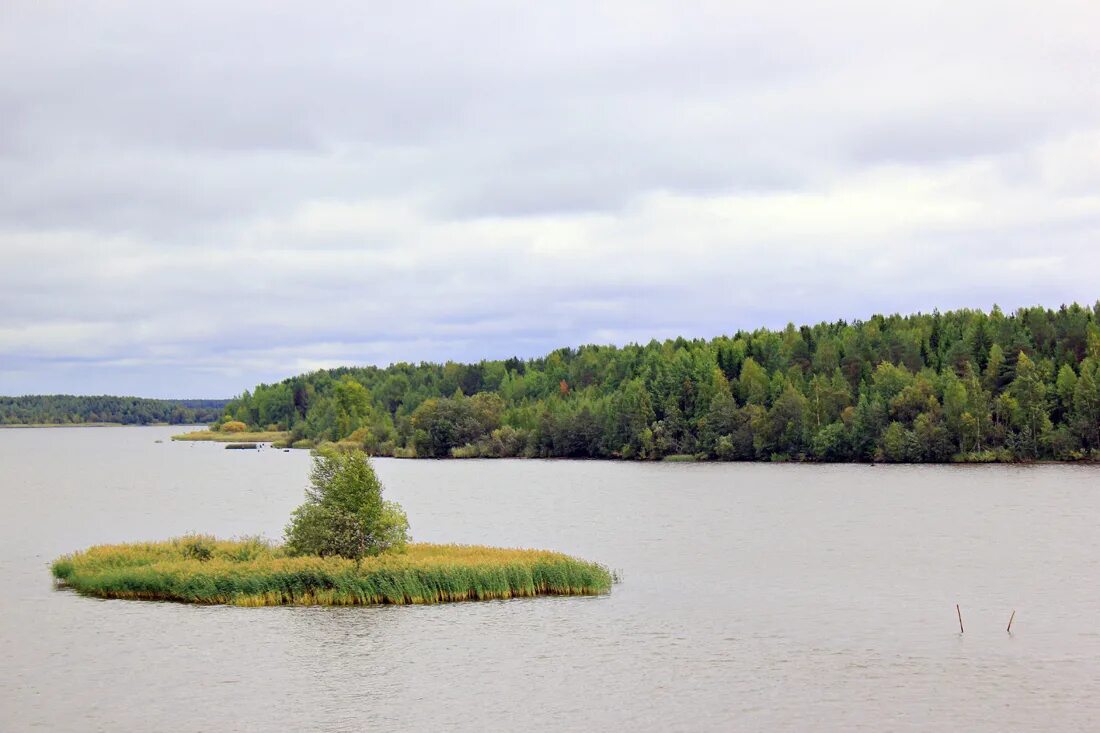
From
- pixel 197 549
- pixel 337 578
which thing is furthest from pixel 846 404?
pixel 337 578

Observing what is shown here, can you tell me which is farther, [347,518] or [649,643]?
[347,518]

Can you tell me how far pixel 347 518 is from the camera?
50625 mm

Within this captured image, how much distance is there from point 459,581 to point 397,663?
34.4 ft

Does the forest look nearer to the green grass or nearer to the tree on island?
the green grass

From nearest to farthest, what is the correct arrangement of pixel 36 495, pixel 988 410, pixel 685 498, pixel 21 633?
pixel 21 633 < pixel 685 498 < pixel 36 495 < pixel 988 410

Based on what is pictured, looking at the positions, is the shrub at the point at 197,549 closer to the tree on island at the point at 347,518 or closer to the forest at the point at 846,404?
the tree on island at the point at 347,518

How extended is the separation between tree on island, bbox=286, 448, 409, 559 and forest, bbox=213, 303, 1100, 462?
355 feet

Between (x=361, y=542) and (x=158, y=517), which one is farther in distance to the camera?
(x=158, y=517)

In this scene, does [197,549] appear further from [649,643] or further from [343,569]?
[649,643]

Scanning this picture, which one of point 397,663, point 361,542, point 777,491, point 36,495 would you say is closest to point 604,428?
point 777,491

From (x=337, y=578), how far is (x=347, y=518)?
306cm

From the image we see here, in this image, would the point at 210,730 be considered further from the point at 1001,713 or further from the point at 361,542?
the point at 1001,713

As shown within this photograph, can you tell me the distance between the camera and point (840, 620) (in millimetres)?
46500

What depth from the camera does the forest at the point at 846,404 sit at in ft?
474
